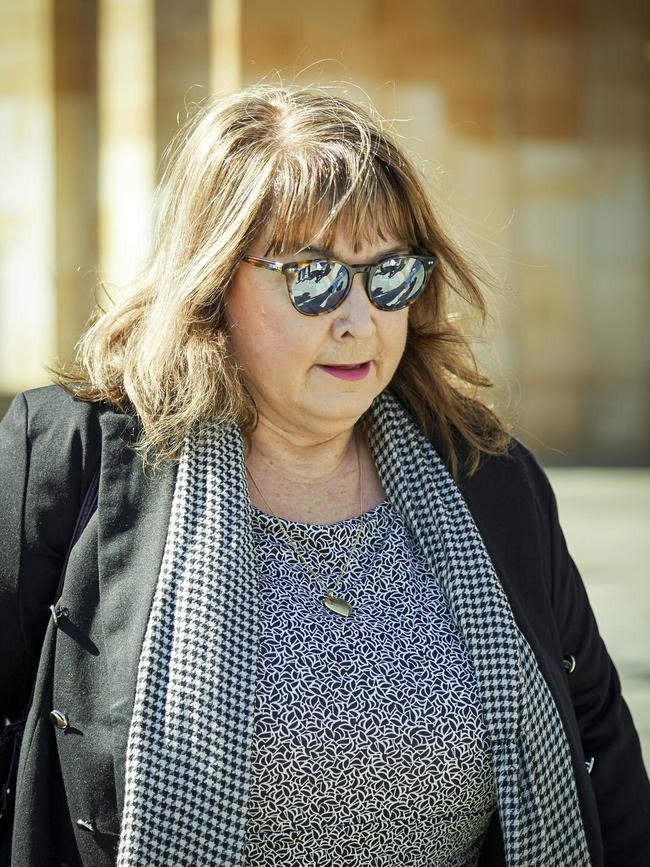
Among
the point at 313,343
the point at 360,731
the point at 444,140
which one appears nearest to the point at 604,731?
the point at 360,731

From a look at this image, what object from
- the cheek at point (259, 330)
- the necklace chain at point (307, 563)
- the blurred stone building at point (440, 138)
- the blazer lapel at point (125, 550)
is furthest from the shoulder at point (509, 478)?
the blurred stone building at point (440, 138)

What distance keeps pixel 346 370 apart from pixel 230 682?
0.69 meters

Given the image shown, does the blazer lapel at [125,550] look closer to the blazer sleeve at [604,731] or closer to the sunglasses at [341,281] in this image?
the sunglasses at [341,281]

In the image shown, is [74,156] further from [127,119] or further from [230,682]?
[230,682]

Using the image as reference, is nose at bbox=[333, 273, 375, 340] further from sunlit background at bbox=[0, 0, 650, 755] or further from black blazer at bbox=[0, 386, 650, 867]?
sunlit background at bbox=[0, 0, 650, 755]

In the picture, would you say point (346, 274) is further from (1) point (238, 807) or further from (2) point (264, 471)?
(1) point (238, 807)

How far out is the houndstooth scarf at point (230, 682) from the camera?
205 centimetres

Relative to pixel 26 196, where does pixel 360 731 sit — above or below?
below

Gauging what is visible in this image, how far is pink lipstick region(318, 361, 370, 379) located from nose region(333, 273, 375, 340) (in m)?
0.07

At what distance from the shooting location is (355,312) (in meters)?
2.35

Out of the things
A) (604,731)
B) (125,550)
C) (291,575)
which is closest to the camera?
(125,550)

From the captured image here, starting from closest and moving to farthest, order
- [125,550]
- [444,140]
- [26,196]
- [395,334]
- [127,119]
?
[125,550], [395,334], [127,119], [26,196], [444,140]

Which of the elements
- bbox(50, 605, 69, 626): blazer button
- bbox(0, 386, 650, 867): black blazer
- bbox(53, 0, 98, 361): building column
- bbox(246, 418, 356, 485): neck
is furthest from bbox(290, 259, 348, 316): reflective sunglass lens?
bbox(53, 0, 98, 361): building column

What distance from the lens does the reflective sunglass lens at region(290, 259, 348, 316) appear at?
2287mm
